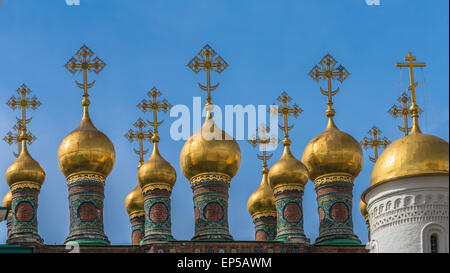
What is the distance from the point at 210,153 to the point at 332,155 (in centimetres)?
385

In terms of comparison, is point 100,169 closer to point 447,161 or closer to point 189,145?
point 189,145

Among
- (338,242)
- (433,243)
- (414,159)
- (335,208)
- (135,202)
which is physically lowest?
(433,243)

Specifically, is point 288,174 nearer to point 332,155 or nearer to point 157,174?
point 332,155

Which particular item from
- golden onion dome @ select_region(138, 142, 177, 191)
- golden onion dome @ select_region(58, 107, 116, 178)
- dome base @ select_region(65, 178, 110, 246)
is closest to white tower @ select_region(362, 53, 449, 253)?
dome base @ select_region(65, 178, 110, 246)

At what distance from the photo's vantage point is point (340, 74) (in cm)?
4275

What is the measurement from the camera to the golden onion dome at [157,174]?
41.8m

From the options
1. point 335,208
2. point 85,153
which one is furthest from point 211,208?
point 85,153

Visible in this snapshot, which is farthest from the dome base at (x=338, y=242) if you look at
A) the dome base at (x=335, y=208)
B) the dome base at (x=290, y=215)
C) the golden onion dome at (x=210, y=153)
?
the golden onion dome at (x=210, y=153)

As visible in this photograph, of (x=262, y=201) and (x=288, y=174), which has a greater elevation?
(x=262, y=201)

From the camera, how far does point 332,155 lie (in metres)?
41.9

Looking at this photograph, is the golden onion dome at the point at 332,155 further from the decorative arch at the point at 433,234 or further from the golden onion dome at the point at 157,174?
the decorative arch at the point at 433,234

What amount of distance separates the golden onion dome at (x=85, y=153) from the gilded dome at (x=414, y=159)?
1059 cm

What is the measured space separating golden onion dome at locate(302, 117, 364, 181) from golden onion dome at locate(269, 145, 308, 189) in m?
0.36

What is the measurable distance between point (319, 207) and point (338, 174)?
1121 mm
